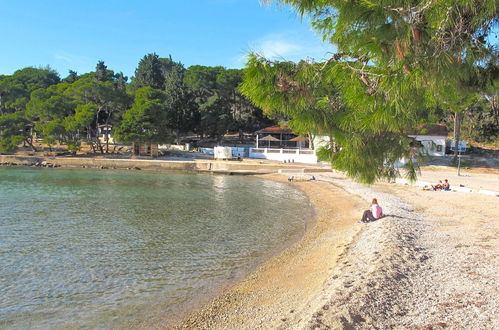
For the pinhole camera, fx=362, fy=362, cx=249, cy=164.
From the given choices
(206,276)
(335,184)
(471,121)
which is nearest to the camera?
(206,276)

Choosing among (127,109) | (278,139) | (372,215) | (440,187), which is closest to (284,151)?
(278,139)

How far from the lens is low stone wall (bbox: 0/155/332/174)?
37.8 meters

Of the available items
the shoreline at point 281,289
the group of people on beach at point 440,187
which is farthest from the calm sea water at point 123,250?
the group of people on beach at point 440,187

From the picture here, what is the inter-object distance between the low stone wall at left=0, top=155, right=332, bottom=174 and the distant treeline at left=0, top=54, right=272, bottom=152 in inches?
85.5

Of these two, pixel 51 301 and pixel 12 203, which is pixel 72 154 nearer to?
pixel 12 203

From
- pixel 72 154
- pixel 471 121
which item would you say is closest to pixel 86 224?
pixel 72 154

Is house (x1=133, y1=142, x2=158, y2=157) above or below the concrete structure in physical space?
below

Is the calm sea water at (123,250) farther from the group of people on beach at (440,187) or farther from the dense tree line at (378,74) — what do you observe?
the group of people on beach at (440,187)

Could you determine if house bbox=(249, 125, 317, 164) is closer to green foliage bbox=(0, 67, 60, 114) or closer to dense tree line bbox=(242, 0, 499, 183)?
green foliage bbox=(0, 67, 60, 114)

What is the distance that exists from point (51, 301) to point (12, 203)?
13.8m

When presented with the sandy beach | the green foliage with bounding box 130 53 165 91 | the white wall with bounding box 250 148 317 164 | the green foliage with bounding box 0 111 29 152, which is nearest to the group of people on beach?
the sandy beach

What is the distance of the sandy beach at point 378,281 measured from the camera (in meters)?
4.94

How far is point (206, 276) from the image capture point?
26.9 ft

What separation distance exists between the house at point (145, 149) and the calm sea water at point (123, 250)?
26.1 m
